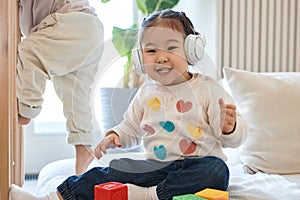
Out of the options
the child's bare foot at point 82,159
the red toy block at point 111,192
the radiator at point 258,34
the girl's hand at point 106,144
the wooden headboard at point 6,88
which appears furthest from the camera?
the radiator at point 258,34

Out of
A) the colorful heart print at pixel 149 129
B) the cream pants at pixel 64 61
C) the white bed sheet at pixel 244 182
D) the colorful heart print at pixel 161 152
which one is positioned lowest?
the white bed sheet at pixel 244 182

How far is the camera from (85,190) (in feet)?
2.97

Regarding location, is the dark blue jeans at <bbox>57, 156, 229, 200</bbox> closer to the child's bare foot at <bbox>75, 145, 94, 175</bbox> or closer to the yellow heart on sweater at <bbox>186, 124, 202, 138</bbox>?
the yellow heart on sweater at <bbox>186, 124, 202, 138</bbox>

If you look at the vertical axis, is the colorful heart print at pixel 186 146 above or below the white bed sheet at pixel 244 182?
above

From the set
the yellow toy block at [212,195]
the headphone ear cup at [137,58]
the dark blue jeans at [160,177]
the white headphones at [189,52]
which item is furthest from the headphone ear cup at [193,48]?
the yellow toy block at [212,195]

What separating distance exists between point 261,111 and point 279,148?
118 millimetres

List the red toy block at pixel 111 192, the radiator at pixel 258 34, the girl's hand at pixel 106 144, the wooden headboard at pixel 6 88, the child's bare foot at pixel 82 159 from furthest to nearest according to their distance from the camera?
1. the radiator at pixel 258 34
2. the child's bare foot at pixel 82 159
3. the girl's hand at pixel 106 144
4. the wooden headboard at pixel 6 88
5. the red toy block at pixel 111 192

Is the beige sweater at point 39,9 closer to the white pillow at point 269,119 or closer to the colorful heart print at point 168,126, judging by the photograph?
the colorful heart print at point 168,126

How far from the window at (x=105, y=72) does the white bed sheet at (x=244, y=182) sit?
0.14 metres

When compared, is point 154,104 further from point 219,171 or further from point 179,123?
point 219,171

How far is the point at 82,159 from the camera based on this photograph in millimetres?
1137

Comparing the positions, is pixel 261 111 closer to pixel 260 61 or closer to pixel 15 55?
pixel 260 61

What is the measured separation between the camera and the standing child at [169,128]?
36.4 inches

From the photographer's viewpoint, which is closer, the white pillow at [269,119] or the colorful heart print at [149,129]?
the colorful heart print at [149,129]
